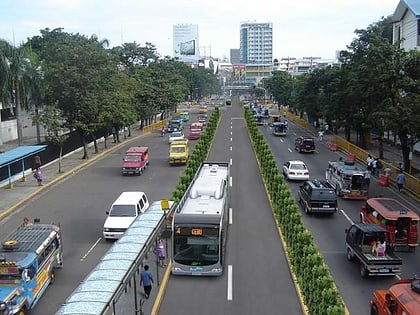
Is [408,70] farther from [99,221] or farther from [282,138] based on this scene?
[282,138]

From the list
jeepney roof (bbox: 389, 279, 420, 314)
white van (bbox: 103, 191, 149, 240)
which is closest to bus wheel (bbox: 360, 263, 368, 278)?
jeepney roof (bbox: 389, 279, 420, 314)

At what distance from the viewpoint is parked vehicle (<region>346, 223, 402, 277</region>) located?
1894cm

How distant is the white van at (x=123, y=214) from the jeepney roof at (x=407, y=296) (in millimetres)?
12536

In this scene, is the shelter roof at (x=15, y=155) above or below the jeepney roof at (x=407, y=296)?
above

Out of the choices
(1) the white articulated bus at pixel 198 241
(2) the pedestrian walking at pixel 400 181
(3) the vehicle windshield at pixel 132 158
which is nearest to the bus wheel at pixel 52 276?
(1) the white articulated bus at pixel 198 241

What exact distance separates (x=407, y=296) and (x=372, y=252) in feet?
19.0

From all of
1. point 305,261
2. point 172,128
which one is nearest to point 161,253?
point 305,261

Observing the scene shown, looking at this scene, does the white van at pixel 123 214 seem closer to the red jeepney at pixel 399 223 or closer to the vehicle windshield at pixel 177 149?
the red jeepney at pixel 399 223

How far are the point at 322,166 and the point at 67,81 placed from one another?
22.6 meters

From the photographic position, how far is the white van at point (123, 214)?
2362cm

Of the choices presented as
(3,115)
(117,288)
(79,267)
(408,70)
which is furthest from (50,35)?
(117,288)

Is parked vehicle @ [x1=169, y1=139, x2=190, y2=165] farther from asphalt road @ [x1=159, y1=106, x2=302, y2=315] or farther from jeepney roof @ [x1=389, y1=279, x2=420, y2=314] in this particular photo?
jeepney roof @ [x1=389, y1=279, x2=420, y2=314]

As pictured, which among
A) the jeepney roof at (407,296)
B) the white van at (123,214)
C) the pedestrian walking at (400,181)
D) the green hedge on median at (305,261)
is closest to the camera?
the jeepney roof at (407,296)

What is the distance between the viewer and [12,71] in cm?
4934
